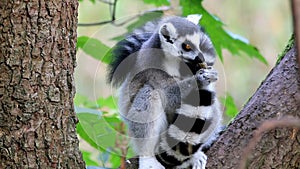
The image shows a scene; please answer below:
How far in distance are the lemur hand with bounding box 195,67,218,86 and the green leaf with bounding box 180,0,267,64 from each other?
0.51m

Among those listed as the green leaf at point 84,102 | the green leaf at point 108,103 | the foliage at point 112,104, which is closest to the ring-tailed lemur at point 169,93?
the foliage at point 112,104

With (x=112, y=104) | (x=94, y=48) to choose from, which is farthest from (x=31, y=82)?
(x=112, y=104)

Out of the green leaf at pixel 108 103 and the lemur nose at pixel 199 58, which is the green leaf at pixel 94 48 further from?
the lemur nose at pixel 199 58

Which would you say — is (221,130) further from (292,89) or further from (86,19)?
(86,19)

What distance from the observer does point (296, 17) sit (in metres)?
0.73

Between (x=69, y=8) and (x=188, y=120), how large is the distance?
2.32 feet

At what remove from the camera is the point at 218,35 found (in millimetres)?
Result: 2730

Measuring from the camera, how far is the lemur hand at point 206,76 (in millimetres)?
2125

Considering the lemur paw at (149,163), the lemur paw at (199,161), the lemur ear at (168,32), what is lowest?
the lemur paw at (149,163)

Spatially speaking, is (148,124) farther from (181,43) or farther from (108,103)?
(108,103)

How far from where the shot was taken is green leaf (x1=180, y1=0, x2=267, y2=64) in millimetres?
2590

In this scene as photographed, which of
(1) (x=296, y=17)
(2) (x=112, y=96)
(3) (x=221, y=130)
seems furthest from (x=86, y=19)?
(1) (x=296, y=17)

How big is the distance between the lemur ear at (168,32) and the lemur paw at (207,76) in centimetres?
30

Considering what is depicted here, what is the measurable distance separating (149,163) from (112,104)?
25.9 inches
